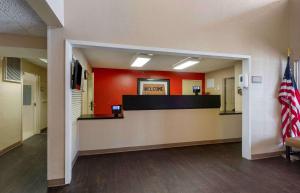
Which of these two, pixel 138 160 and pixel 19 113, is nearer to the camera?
pixel 138 160

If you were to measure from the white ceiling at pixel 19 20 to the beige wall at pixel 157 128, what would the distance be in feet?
6.70

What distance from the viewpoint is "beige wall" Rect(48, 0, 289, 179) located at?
8.57 feet

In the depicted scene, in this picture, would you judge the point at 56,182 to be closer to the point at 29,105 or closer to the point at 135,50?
the point at 135,50

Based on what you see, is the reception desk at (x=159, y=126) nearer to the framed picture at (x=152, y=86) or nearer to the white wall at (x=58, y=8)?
the white wall at (x=58, y=8)

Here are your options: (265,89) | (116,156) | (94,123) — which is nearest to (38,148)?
(94,123)

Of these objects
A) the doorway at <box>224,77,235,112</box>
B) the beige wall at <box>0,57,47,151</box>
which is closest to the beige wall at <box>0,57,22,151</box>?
the beige wall at <box>0,57,47,151</box>

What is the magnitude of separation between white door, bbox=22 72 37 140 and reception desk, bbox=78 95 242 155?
3.06 m

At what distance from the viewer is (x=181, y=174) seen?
9.60 ft

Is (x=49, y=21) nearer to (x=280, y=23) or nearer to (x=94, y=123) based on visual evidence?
(x=94, y=123)

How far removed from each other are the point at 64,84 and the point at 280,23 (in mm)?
4800

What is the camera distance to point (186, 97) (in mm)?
4512

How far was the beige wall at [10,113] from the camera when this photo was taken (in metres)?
3.91

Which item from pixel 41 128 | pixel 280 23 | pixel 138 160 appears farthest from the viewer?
pixel 41 128

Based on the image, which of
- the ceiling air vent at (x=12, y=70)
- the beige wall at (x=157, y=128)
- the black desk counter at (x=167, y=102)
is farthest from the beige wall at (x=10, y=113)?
the black desk counter at (x=167, y=102)
